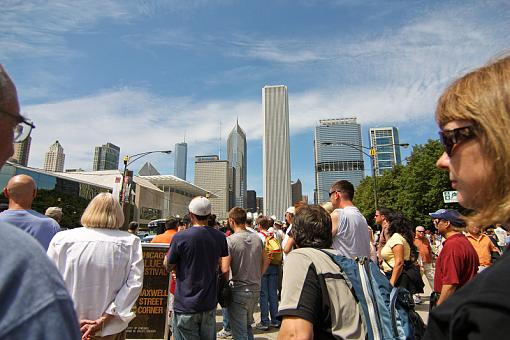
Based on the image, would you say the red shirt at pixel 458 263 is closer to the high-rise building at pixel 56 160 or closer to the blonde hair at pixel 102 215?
the blonde hair at pixel 102 215

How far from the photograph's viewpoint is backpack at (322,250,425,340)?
2.34 metres

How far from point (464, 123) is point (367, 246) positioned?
354cm

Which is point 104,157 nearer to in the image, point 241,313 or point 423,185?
point 423,185

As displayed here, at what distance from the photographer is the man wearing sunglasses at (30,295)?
0.78 m

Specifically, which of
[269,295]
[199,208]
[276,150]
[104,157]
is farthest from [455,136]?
[104,157]

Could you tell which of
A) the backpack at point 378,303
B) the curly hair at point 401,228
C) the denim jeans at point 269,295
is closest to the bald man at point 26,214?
the backpack at point 378,303

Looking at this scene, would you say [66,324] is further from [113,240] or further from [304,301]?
[113,240]

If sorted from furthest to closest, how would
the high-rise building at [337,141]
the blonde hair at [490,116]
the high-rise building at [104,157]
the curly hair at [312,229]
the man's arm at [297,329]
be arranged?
1. the high-rise building at [104,157]
2. the high-rise building at [337,141]
3. the curly hair at [312,229]
4. the man's arm at [297,329]
5. the blonde hair at [490,116]

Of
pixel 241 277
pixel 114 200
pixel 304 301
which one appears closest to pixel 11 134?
pixel 304 301

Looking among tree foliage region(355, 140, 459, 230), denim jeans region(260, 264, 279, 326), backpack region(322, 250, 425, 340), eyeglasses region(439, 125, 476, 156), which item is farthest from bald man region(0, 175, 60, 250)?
tree foliage region(355, 140, 459, 230)

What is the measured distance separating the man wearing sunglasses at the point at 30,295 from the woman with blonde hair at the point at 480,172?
0.98 m

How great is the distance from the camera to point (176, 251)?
4258 millimetres

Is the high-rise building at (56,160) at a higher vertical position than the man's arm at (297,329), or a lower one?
higher

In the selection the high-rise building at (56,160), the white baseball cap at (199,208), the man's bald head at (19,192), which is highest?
the high-rise building at (56,160)
